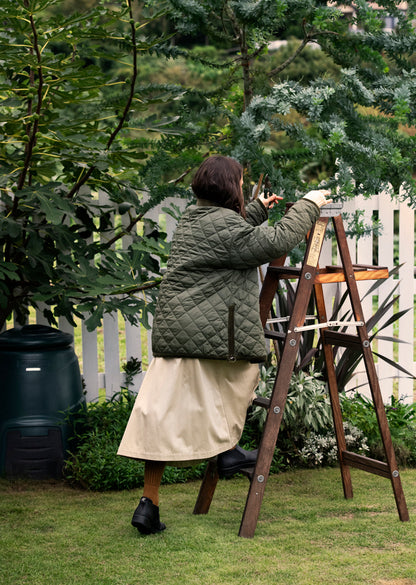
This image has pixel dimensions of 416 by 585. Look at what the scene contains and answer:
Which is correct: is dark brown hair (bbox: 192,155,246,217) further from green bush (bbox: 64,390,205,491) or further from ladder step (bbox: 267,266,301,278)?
green bush (bbox: 64,390,205,491)

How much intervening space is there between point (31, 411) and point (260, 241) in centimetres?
188

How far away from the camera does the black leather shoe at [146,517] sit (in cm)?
335

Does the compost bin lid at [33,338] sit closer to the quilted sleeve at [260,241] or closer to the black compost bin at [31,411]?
the black compost bin at [31,411]

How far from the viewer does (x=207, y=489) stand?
3.71 metres

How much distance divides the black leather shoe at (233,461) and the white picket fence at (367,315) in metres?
1.63

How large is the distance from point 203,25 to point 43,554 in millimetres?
3139

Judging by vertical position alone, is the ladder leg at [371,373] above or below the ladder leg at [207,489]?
above

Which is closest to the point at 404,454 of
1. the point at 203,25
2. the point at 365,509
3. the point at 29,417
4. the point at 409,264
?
the point at 365,509

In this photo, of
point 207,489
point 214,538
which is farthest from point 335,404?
point 214,538

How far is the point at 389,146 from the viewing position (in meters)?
4.12

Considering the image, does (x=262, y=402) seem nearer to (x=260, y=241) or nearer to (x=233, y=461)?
(x=233, y=461)

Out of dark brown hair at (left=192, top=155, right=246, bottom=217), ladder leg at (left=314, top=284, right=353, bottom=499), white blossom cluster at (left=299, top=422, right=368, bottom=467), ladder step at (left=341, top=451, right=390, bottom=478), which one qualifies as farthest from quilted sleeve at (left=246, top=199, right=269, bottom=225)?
white blossom cluster at (left=299, top=422, right=368, bottom=467)

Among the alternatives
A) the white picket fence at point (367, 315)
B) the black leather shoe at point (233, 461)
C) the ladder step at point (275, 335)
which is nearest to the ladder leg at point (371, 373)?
the ladder step at point (275, 335)

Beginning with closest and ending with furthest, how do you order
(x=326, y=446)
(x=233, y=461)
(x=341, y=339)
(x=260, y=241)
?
(x=260, y=241), (x=233, y=461), (x=341, y=339), (x=326, y=446)
